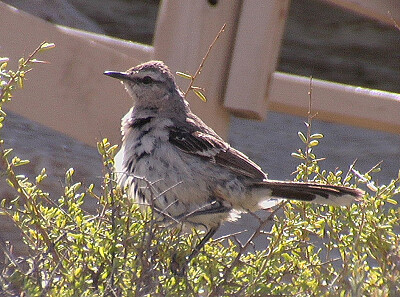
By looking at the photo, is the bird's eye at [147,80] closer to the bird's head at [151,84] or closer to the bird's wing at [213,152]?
the bird's head at [151,84]

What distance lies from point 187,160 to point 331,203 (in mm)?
1234

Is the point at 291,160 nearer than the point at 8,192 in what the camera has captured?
No

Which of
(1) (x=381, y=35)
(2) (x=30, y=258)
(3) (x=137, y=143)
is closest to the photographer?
(2) (x=30, y=258)

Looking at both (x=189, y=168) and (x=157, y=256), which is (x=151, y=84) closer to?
(x=189, y=168)

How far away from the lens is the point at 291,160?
6.87m

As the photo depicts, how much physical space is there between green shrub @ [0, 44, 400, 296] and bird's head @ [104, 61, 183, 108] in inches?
60.3

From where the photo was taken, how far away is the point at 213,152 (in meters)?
4.00

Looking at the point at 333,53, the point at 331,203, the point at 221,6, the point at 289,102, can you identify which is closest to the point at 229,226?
the point at 289,102

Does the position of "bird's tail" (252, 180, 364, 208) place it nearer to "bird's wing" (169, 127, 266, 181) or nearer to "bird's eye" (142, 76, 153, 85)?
"bird's wing" (169, 127, 266, 181)

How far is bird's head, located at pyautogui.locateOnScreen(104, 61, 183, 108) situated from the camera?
Answer: 4297 mm

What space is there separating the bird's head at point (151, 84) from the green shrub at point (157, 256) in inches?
60.3

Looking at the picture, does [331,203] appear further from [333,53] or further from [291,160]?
[333,53]

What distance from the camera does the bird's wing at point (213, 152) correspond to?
396 cm

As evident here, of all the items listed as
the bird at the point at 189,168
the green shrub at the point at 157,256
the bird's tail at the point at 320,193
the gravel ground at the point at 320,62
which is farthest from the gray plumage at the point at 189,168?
the gravel ground at the point at 320,62
